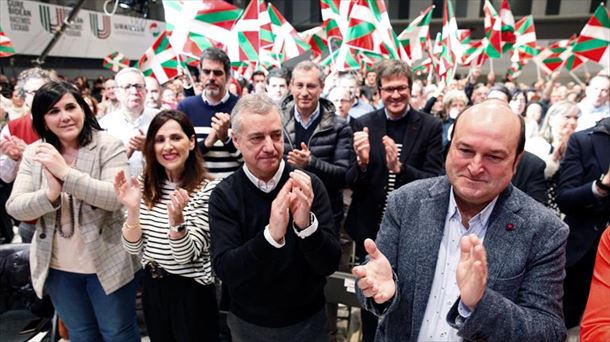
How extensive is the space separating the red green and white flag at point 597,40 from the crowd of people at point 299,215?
4.30 metres

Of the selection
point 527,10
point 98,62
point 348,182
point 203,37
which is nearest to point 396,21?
point 527,10

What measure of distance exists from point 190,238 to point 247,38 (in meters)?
3.98

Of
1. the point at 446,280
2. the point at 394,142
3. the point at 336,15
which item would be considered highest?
the point at 336,15

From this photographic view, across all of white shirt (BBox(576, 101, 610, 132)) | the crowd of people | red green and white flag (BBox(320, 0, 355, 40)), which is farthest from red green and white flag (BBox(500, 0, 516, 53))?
the crowd of people

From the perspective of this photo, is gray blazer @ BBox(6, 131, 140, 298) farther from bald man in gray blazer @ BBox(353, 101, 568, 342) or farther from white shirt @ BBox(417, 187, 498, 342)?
white shirt @ BBox(417, 187, 498, 342)

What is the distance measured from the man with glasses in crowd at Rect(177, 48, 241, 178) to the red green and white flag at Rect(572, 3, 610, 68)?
6419 millimetres

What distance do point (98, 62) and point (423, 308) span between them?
17.7 metres

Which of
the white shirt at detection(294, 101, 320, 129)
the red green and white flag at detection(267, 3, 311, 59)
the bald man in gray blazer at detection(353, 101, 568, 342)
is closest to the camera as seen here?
the bald man in gray blazer at detection(353, 101, 568, 342)

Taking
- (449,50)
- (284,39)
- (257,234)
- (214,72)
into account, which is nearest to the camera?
(257,234)

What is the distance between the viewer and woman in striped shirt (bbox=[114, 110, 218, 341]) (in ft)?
6.99

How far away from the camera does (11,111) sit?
566 cm

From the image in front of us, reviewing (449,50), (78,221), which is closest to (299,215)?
(78,221)

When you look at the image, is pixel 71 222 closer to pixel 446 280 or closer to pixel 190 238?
pixel 190 238

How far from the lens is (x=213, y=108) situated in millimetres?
3283
